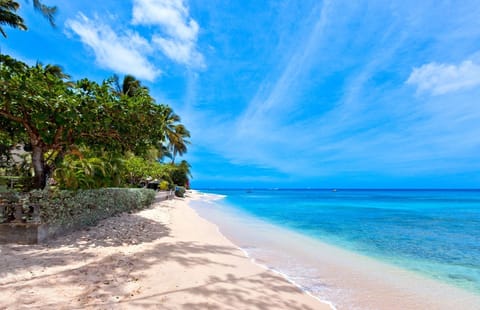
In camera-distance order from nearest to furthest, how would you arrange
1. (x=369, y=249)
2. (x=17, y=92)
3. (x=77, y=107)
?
(x=17, y=92)
(x=77, y=107)
(x=369, y=249)

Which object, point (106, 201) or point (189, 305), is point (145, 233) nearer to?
point (106, 201)

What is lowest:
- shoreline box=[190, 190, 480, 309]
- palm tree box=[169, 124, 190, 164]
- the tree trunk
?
shoreline box=[190, 190, 480, 309]

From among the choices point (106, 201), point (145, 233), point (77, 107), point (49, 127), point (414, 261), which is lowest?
point (414, 261)

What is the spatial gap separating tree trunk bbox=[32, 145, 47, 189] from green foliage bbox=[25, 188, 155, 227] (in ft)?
4.79

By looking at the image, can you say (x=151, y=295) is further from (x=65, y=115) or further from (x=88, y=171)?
(x=88, y=171)

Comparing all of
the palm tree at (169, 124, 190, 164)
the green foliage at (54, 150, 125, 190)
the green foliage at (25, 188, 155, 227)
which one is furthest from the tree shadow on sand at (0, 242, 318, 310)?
the palm tree at (169, 124, 190, 164)

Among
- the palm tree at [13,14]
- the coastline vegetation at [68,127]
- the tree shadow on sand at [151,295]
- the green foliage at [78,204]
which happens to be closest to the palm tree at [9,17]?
the palm tree at [13,14]

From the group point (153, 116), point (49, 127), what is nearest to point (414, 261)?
point (153, 116)

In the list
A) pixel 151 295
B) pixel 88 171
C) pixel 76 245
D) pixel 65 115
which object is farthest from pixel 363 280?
pixel 88 171

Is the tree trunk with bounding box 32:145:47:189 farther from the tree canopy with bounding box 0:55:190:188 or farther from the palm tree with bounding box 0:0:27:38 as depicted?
the palm tree with bounding box 0:0:27:38

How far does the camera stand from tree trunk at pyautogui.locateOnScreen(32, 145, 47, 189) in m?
7.65

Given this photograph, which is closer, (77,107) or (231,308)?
(231,308)

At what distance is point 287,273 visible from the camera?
18.0ft

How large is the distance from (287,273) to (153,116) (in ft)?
20.2
